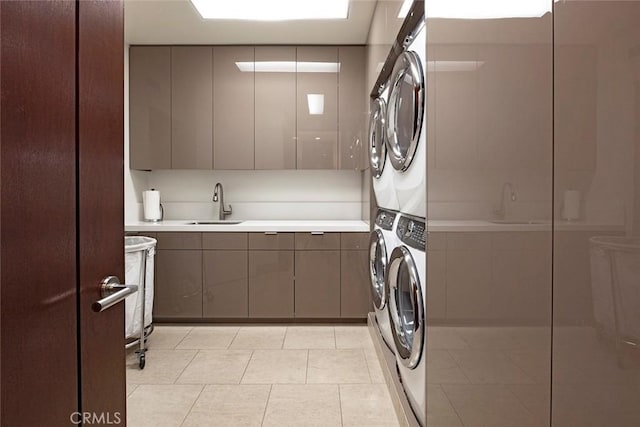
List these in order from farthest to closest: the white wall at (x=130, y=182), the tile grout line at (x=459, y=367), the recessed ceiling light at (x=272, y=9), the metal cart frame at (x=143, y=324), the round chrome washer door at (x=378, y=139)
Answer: the white wall at (x=130, y=182) < the recessed ceiling light at (x=272, y=9) < the metal cart frame at (x=143, y=324) < the round chrome washer door at (x=378, y=139) < the tile grout line at (x=459, y=367)

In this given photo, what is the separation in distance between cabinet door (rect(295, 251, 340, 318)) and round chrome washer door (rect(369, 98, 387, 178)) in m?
0.97

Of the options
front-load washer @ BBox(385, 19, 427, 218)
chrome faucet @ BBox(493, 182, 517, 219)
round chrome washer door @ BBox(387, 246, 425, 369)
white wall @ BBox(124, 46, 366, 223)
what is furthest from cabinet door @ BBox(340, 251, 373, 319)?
chrome faucet @ BBox(493, 182, 517, 219)

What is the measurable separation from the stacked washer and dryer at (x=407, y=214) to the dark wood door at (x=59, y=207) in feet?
3.34

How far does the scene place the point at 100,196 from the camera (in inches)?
39.4

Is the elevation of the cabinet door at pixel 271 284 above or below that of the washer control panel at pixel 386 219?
below

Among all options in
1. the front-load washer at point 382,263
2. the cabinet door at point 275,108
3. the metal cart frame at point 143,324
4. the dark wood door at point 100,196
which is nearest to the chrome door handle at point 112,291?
the dark wood door at point 100,196

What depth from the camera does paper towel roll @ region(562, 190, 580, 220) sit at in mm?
624

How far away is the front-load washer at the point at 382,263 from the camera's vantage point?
7.79 ft

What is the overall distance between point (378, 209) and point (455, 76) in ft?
6.10

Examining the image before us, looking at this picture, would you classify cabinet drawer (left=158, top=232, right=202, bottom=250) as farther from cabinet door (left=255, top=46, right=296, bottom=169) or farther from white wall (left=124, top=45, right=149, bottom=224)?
cabinet door (left=255, top=46, right=296, bottom=169)

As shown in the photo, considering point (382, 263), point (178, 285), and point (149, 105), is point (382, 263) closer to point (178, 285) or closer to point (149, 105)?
point (178, 285)

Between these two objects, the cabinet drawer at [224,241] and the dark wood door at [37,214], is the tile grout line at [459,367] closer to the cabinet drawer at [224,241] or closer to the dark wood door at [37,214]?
the dark wood door at [37,214]

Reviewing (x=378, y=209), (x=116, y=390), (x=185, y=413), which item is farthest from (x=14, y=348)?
(x=378, y=209)

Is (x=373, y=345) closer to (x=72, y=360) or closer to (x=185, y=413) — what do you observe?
(x=185, y=413)
